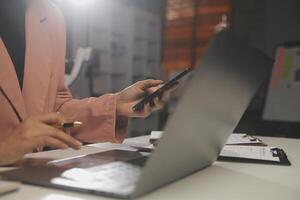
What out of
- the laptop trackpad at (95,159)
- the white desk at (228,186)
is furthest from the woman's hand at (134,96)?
the white desk at (228,186)

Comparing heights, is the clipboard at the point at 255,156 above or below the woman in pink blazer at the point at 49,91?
below

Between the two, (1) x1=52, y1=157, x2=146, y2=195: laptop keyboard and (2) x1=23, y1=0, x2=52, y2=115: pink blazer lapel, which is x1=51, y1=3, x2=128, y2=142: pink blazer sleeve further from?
(1) x1=52, y1=157, x2=146, y2=195: laptop keyboard

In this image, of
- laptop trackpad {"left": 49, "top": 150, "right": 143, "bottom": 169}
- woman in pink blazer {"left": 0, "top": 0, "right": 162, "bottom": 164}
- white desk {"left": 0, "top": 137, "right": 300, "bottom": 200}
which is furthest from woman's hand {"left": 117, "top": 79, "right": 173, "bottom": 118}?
white desk {"left": 0, "top": 137, "right": 300, "bottom": 200}

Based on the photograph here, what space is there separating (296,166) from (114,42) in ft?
17.3

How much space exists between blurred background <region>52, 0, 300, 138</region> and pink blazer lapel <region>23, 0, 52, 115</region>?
6.85ft

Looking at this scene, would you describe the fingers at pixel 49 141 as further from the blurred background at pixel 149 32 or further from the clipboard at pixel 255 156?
the blurred background at pixel 149 32

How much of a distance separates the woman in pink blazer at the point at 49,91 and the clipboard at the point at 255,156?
0.70 ft

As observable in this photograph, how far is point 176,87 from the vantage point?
0.80m

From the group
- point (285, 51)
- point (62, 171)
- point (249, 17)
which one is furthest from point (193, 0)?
point (62, 171)

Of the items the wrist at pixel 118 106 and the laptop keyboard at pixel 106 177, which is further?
the wrist at pixel 118 106

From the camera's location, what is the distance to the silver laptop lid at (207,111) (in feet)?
1.49

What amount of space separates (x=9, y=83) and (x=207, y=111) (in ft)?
1.88

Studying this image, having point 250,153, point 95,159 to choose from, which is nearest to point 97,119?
point 95,159

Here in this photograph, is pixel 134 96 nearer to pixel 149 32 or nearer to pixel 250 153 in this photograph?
pixel 250 153
